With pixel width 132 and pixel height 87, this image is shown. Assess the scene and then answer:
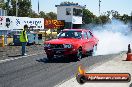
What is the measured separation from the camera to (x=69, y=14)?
2309 inches

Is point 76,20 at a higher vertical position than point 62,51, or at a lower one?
higher

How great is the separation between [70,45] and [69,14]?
45.3m

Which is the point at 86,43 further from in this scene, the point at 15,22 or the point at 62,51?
the point at 15,22

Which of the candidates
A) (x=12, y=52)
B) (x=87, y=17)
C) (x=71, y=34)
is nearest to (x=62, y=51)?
(x=71, y=34)

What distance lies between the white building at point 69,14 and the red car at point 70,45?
41401mm

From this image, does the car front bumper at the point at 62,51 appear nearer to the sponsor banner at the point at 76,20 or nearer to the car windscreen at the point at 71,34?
the car windscreen at the point at 71,34

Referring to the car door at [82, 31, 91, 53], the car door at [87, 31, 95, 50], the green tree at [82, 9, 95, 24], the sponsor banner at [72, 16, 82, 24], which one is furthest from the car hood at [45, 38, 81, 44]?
the green tree at [82, 9, 95, 24]

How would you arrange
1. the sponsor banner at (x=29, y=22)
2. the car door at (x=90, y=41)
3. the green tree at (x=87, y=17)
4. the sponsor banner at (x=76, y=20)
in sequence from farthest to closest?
the green tree at (x=87, y=17), the sponsor banner at (x=76, y=20), the sponsor banner at (x=29, y=22), the car door at (x=90, y=41)

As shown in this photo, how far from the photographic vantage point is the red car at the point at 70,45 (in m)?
13.8

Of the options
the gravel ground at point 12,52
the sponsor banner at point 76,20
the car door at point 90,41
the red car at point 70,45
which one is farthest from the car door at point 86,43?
the sponsor banner at point 76,20

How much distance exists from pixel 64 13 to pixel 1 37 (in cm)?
3546

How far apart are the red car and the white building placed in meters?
41.4

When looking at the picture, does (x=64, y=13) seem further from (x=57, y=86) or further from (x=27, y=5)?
(x=57, y=86)

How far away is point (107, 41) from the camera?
2236 cm
